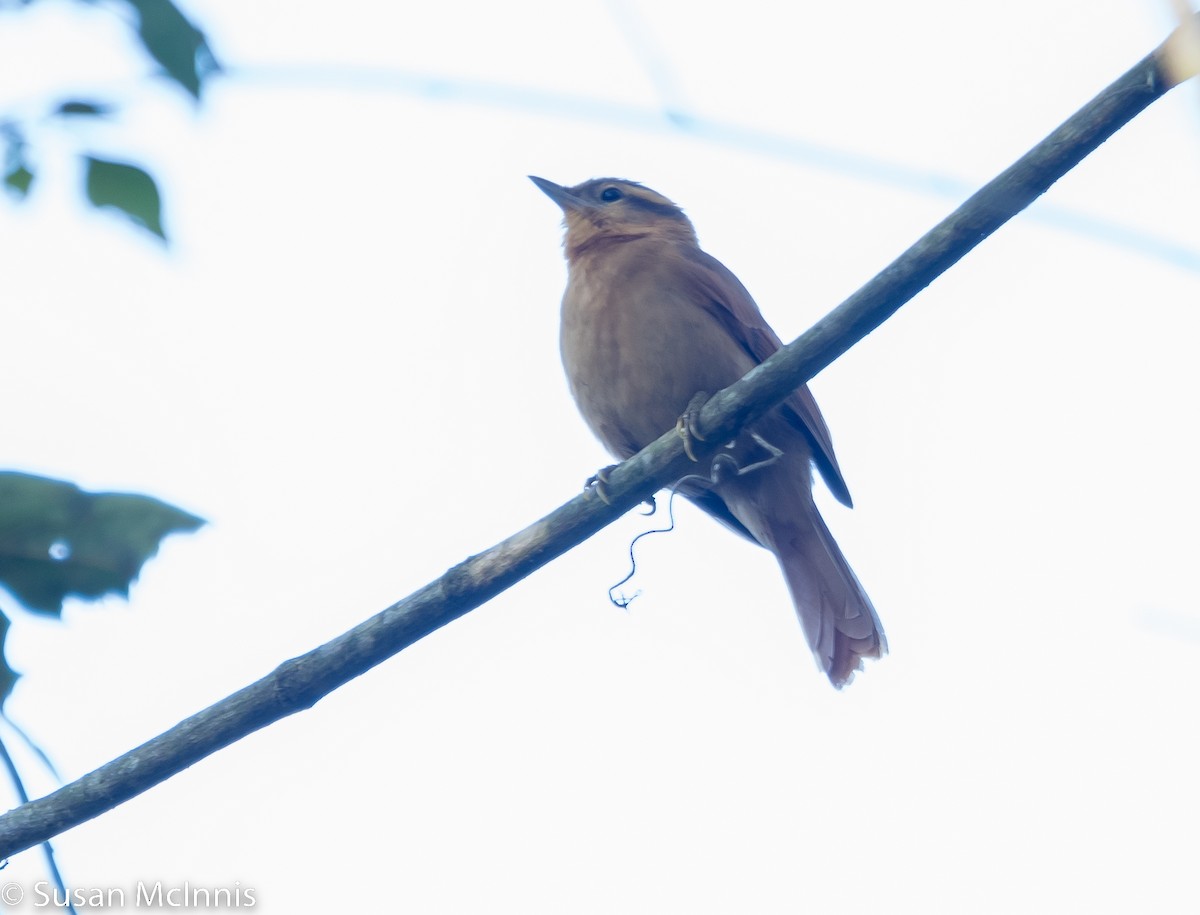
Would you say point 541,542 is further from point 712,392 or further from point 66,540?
point 712,392

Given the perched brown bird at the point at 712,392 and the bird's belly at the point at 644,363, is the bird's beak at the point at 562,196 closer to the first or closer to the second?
the perched brown bird at the point at 712,392

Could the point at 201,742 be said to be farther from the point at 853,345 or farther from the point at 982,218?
the point at 982,218

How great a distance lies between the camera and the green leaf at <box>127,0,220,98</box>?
8.09ft

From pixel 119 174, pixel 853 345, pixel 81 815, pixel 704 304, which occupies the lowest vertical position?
pixel 81 815

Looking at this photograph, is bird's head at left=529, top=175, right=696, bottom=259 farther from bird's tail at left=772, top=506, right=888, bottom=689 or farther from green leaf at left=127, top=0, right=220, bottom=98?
green leaf at left=127, top=0, right=220, bottom=98

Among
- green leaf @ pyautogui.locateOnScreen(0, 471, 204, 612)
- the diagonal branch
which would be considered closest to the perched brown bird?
the diagonal branch

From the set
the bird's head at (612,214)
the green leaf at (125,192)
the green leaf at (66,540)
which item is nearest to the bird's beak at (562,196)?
the bird's head at (612,214)

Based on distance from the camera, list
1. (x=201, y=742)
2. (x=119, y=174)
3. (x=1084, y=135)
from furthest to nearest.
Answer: (x=201, y=742) → (x=1084, y=135) → (x=119, y=174)

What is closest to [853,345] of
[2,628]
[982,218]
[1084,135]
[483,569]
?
[982,218]

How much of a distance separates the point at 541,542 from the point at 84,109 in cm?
177

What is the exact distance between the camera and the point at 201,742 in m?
3.33

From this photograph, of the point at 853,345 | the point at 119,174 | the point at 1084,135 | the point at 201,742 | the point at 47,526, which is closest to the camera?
the point at 47,526

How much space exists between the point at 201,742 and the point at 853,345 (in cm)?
209

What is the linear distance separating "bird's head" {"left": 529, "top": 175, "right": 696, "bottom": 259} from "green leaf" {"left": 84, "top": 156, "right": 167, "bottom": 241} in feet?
12.7
